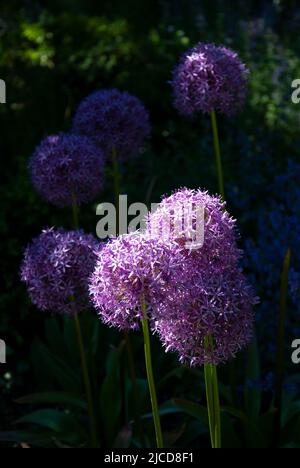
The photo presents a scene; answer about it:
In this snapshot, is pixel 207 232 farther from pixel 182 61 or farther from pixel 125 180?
pixel 125 180

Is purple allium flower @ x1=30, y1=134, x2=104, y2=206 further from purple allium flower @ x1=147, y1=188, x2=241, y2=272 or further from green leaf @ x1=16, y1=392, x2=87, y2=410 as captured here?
purple allium flower @ x1=147, y1=188, x2=241, y2=272

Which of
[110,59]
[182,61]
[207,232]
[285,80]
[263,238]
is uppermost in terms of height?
[110,59]

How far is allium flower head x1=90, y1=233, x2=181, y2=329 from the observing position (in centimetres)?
217

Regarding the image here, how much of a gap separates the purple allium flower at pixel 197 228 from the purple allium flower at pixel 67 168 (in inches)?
44.9

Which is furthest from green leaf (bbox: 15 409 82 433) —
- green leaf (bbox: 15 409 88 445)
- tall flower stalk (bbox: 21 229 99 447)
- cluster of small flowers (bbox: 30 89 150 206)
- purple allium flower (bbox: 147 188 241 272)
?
purple allium flower (bbox: 147 188 241 272)

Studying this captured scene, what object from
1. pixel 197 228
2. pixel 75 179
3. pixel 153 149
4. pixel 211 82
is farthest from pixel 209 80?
pixel 153 149

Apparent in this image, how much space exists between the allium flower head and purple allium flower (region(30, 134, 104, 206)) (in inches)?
47.2

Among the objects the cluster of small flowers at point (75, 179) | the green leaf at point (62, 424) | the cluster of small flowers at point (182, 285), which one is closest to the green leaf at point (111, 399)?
the green leaf at point (62, 424)

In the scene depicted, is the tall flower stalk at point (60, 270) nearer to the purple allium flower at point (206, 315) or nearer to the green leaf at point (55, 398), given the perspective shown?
the green leaf at point (55, 398)

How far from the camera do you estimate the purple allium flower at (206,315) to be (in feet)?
7.13

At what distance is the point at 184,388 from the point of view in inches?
163
